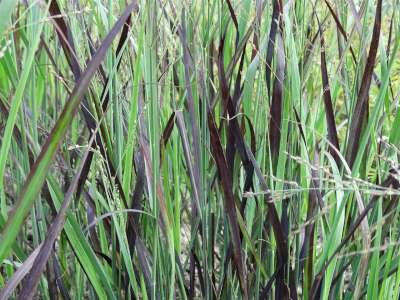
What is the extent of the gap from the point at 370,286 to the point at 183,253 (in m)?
0.97

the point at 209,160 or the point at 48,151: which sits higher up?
the point at 48,151

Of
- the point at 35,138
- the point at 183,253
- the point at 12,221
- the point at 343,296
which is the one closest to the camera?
the point at 12,221

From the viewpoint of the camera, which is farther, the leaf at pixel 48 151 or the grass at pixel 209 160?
the grass at pixel 209 160

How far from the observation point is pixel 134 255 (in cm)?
94

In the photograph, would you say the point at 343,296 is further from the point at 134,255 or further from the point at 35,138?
the point at 35,138

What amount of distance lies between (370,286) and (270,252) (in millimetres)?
183

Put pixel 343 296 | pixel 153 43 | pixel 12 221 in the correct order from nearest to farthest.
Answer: pixel 12 221
pixel 153 43
pixel 343 296

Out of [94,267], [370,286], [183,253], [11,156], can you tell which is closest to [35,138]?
[11,156]

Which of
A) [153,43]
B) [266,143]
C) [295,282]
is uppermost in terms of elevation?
[153,43]

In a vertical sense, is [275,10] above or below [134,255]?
above

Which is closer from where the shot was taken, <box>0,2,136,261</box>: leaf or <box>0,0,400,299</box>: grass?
<box>0,2,136,261</box>: leaf

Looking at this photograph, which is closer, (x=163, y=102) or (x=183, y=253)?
(x=163, y=102)

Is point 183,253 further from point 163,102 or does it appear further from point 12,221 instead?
point 12,221

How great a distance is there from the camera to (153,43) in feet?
2.51
